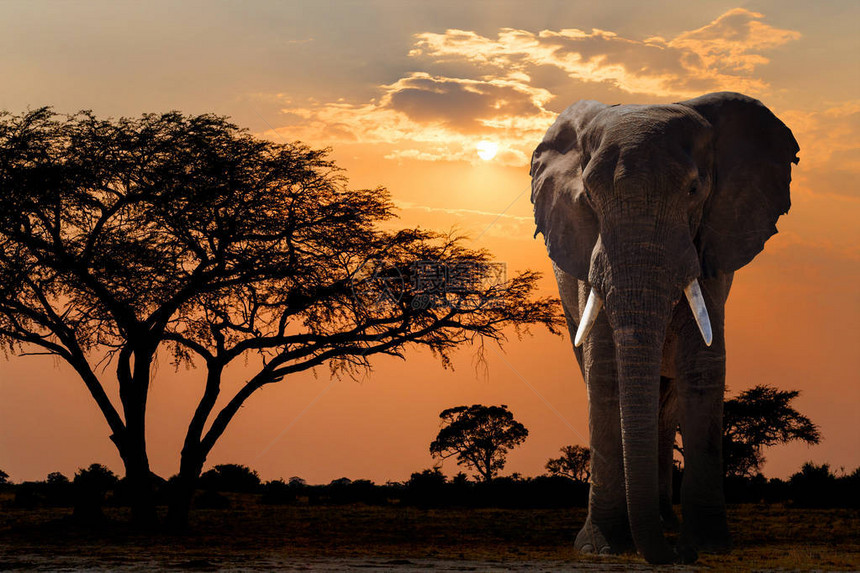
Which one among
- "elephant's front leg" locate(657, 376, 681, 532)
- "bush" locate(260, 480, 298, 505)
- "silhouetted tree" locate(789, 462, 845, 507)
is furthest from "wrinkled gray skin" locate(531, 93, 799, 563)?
"bush" locate(260, 480, 298, 505)

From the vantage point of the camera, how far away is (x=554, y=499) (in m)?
25.8

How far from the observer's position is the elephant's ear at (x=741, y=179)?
41.5 feet

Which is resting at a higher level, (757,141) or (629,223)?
(757,141)

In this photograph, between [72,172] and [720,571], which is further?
[72,172]

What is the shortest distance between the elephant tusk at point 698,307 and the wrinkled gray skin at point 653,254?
0.21 metres

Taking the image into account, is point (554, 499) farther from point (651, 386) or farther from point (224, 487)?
point (651, 386)

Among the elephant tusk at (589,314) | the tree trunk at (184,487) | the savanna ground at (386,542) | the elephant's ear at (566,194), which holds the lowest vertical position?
the savanna ground at (386,542)

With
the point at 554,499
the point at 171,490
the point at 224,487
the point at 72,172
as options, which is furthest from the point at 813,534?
the point at 224,487

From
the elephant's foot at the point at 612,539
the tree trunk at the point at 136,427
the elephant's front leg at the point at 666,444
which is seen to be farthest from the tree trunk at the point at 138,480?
the elephant's foot at the point at 612,539

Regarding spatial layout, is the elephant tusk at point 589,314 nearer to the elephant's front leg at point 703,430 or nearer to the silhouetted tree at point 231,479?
the elephant's front leg at point 703,430

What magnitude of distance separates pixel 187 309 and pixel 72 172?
11.5 ft

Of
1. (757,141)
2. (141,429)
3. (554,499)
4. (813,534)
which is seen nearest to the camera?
(757,141)

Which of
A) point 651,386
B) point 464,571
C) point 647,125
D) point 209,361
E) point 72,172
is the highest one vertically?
point 72,172

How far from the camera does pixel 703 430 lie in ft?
40.8
